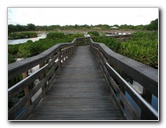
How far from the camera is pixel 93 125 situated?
2340 millimetres

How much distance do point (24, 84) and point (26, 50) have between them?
17952 mm

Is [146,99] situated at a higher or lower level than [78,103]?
higher

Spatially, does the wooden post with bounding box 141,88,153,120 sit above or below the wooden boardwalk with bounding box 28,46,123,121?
above

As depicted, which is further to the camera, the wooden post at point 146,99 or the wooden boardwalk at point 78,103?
the wooden boardwalk at point 78,103

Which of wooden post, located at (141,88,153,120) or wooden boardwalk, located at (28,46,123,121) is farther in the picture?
wooden boardwalk, located at (28,46,123,121)

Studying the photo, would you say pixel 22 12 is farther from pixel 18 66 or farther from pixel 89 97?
pixel 89 97

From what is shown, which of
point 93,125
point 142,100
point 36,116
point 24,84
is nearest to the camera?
point 142,100

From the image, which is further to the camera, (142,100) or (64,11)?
(64,11)

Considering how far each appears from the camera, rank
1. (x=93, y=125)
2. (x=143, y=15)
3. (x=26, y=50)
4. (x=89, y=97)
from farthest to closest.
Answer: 1. (x=26, y=50)
2. (x=89, y=97)
3. (x=143, y=15)
4. (x=93, y=125)

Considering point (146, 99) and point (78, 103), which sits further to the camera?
point (78, 103)

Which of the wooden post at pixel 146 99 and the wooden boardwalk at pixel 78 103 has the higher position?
the wooden post at pixel 146 99
